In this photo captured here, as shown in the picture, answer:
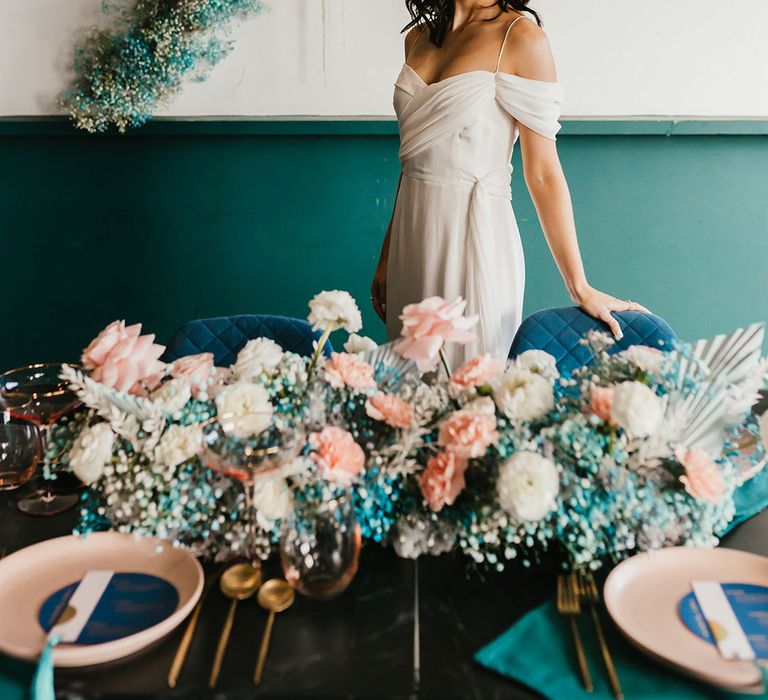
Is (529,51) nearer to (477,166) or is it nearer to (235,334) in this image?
(477,166)

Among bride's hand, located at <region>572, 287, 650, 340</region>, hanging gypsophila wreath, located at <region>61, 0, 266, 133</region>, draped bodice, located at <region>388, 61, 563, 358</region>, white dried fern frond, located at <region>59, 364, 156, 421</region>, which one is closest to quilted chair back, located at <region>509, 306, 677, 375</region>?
bride's hand, located at <region>572, 287, 650, 340</region>

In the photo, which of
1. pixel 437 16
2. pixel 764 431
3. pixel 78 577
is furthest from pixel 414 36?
pixel 78 577

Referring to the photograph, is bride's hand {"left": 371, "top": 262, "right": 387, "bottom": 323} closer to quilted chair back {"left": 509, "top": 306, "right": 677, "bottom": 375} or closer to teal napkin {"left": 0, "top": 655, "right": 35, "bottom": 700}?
quilted chair back {"left": 509, "top": 306, "right": 677, "bottom": 375}

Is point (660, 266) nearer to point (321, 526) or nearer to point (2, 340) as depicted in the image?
point (321, 526)

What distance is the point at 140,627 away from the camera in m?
0.88

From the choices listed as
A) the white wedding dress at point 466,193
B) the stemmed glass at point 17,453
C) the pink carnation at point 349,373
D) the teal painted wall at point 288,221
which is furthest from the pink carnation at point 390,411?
the teal painted wall at point 288,221

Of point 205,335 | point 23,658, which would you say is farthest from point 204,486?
point 205,335

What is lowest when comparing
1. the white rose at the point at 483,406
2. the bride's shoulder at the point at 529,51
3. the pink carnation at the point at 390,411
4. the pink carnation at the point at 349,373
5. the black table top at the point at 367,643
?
the black table top at the point at 367,643

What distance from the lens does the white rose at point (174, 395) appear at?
3.25 feet

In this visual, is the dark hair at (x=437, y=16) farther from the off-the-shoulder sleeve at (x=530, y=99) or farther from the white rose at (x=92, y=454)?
the white rose at (x=92, y=454)

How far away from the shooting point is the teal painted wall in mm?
2795

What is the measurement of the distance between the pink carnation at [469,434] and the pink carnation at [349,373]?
0.53 feet

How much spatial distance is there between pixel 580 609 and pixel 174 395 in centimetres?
64

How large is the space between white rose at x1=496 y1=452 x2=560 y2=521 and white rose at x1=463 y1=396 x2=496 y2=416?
9 cm
